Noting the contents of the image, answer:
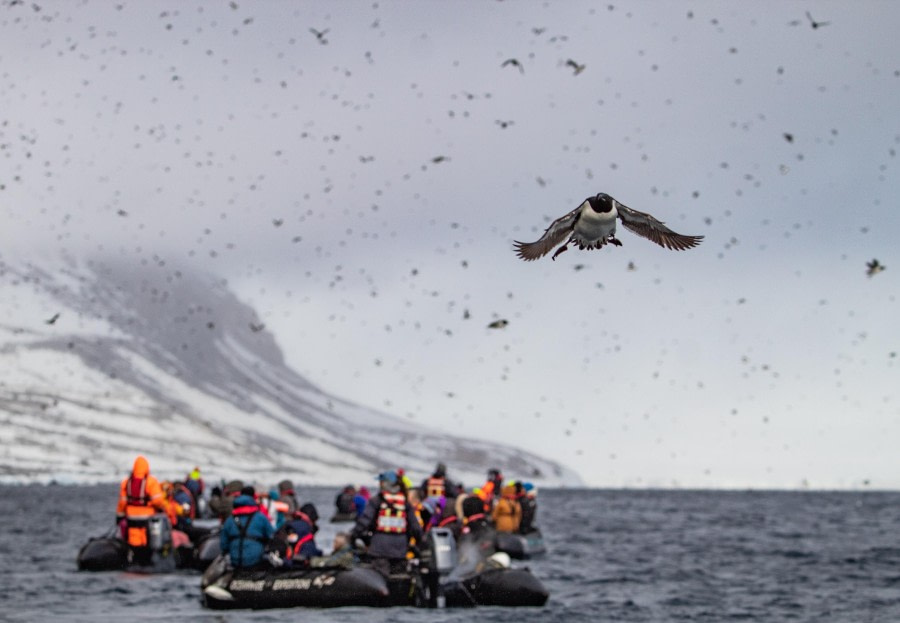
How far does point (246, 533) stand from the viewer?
2303 centimetres

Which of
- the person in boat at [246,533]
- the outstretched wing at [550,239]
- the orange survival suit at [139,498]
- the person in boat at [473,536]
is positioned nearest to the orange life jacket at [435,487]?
the person in boat at [473,536]

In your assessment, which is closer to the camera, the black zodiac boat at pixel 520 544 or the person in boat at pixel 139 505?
the person in boat at pixel 139 505

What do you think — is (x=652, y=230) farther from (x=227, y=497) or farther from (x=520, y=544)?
(x=520, y=544)

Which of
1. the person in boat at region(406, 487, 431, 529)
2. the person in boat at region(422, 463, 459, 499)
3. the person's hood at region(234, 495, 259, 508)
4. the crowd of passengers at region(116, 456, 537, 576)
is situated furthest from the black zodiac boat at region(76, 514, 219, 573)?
the person's hood at region(234, 495, 259, 508)

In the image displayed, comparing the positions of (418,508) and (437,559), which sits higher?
(418,508)

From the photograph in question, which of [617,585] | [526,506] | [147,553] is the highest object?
[526,506]

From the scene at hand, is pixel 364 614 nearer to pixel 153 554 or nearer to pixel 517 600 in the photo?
pixel 517 600

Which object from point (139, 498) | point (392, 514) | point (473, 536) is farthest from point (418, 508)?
point (139, 498)

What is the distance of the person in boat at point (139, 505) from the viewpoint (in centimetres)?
2809

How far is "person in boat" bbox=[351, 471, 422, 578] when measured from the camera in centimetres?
2269

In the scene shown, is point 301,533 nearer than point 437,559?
No

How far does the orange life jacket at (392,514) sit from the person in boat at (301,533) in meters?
2.16

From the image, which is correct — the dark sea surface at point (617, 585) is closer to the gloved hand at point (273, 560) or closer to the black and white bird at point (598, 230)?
the gloved hand at point (273, 560)

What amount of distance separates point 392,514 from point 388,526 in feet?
1.23
